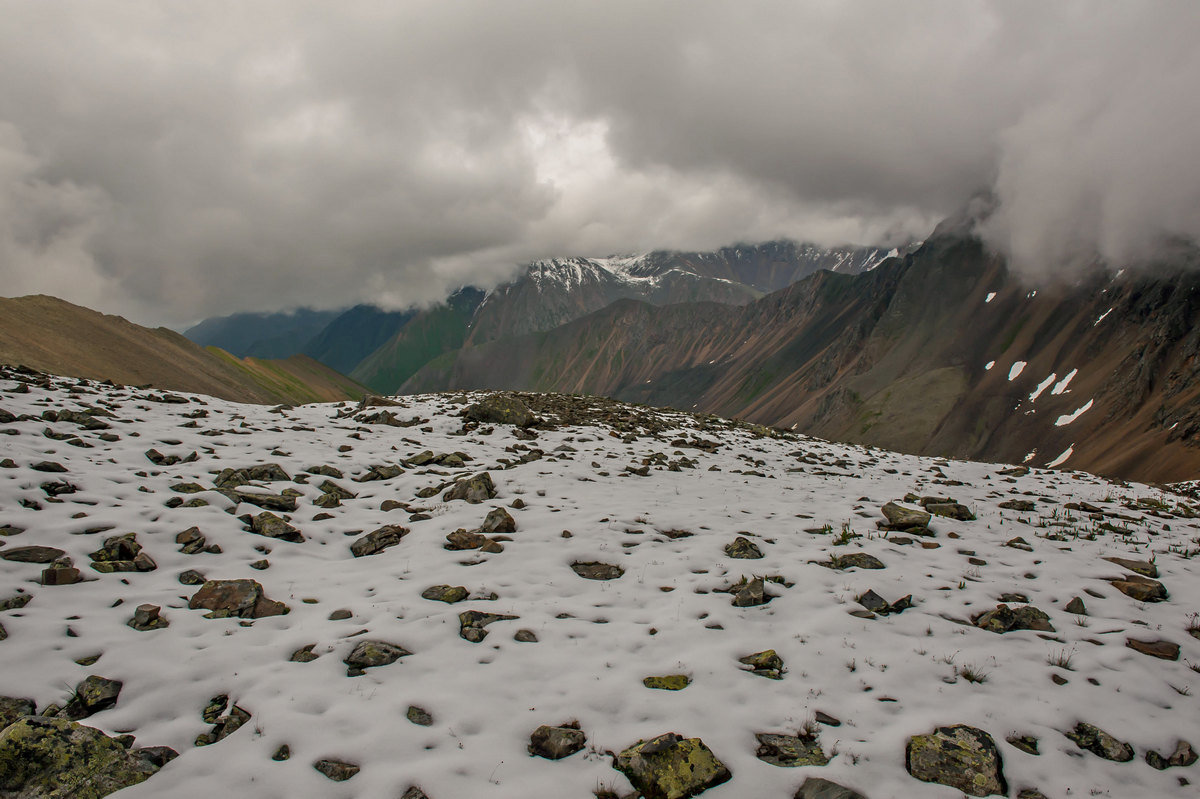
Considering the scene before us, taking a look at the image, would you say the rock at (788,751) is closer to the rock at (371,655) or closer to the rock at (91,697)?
the rock at (371,655)

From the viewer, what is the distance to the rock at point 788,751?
5.32 m

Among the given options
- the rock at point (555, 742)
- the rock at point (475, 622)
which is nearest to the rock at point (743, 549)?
the rock at point (475, 622)

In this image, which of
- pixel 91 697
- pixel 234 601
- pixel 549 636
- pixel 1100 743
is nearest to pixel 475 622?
pixel 549 636

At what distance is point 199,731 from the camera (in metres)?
5.47

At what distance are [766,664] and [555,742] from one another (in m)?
3.03

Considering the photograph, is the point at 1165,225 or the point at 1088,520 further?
the point at 1165,225

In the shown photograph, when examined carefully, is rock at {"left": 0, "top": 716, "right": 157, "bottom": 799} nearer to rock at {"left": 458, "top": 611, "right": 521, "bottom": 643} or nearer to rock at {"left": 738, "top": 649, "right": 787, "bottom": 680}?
rock at {"left": 458, "top": 611, "right": 521, "bottom": 643}

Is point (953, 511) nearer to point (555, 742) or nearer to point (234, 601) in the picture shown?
point (555, 742)

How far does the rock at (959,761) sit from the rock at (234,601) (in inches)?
329

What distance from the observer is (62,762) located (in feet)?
15.2

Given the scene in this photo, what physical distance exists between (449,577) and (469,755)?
4422 mm

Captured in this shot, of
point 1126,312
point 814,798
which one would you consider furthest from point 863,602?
point 1126,312

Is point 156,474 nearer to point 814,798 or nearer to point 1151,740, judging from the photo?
point 814,798

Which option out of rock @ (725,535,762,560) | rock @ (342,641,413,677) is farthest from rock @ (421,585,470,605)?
rock @ (725,535,762,560)
